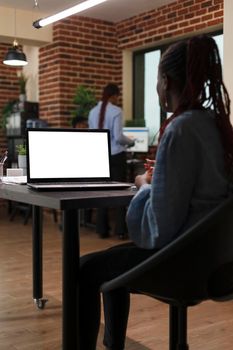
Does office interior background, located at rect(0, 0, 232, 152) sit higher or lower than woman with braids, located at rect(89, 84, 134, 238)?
higher

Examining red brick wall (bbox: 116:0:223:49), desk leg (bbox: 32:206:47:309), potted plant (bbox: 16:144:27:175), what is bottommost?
desk leg (bbox: 32:206:47:309)

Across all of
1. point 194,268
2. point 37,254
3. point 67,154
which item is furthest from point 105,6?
point 194,268

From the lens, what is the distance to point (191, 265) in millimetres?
1300

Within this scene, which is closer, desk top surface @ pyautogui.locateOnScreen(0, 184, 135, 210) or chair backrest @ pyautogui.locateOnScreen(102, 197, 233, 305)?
chair backrest @ pyautogui.locateOnScreen(102, 197, 233, 305)

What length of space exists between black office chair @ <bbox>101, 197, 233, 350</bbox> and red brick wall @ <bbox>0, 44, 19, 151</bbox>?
6.27 meters

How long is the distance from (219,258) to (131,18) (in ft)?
18.5

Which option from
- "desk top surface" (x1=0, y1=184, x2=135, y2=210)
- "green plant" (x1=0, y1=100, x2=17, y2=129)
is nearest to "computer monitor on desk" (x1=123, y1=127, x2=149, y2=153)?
"green plant" (x1=0, y1=100, x2=17, y2=129)

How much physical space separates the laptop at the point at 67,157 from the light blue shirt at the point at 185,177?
798mm

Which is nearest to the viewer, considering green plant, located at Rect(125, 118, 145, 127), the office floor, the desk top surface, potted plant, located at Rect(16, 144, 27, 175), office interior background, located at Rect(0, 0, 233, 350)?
the desk top surface

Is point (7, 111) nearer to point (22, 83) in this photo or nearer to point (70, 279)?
point (22, 83)

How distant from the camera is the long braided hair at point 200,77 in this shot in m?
1.32

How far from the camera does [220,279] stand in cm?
139

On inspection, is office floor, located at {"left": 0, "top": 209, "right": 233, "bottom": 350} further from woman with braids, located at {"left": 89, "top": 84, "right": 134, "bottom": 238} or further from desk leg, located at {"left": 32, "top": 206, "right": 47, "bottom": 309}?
woman with braids, located at {"left": 89, "top": 84, "right": 134, "bottom": 238}

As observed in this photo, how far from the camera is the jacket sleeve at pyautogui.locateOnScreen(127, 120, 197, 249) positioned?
1.27 meters
